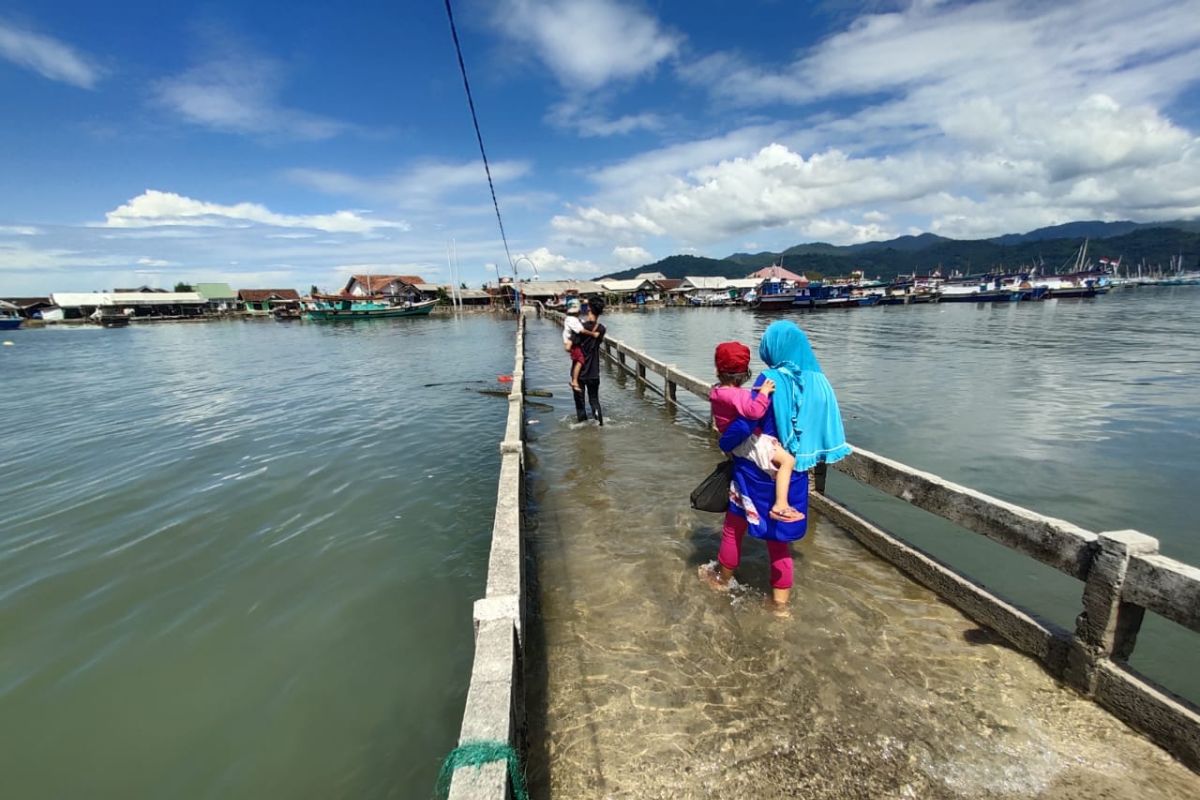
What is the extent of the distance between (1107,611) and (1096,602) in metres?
0.06

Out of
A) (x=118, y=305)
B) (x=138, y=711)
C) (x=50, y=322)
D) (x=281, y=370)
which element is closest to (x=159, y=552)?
(x=138, y=711)

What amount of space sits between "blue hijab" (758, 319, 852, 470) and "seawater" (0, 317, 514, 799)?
9.60 ft

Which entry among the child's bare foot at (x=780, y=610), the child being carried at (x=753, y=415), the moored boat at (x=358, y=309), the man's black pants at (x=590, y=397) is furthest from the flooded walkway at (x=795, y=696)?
the moored boat at (x=358, y=309)

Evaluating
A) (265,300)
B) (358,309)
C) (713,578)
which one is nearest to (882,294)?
(358,309)

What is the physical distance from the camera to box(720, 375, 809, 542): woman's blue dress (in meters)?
3.11

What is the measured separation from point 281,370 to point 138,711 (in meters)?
21.2

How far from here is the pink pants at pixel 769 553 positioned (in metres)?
3.39

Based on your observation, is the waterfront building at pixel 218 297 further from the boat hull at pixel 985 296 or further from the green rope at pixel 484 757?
the boat hull at pixel 985 296

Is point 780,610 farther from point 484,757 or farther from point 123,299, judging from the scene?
point 123,299

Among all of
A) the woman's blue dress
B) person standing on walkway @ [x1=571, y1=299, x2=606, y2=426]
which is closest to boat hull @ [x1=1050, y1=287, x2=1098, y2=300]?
person standing on walkway @ [x1=571, y1=299, x2=606, y2=426]

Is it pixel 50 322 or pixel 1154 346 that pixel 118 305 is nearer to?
pixel 50 322

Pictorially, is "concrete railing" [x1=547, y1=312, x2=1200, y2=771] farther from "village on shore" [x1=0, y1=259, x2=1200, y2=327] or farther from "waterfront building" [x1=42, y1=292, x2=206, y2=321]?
"waterfront building" [x1=42, y1=292, x2=206, y2=321]

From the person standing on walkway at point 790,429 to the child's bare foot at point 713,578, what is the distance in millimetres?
650

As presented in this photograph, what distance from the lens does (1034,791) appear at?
2.18m
